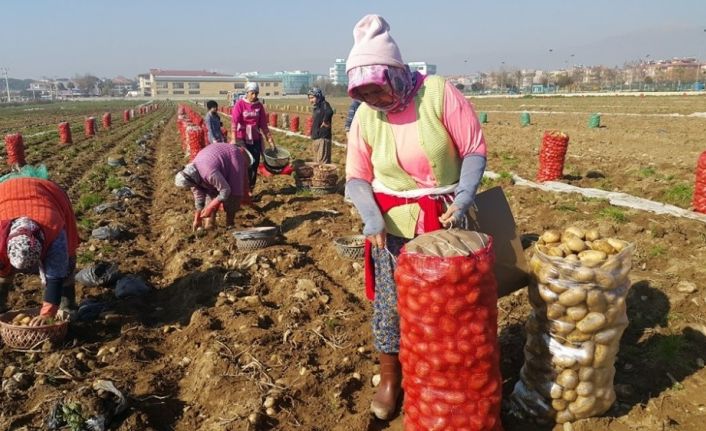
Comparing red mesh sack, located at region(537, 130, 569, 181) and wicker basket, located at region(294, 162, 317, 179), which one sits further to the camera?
wicker basket, located at region(294, 162, 317, 179)

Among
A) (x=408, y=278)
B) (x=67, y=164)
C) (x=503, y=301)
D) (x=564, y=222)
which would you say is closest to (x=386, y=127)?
(x=408, y=278)

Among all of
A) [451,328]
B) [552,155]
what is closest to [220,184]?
[451,328]

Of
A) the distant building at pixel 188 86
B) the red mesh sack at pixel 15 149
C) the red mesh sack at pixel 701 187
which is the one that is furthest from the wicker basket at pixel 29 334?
the distant building at pixel 188 86

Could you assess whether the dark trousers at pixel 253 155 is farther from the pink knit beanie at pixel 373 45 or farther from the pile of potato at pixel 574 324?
the pile of potato at pixel 574 324

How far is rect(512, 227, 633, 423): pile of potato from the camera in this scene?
261cm

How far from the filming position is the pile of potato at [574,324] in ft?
8.55

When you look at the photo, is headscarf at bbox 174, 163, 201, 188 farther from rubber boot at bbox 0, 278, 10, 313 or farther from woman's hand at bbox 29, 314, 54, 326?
woman's hand at bbox 29, 314, 54, 326

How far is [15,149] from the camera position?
46.8 feet

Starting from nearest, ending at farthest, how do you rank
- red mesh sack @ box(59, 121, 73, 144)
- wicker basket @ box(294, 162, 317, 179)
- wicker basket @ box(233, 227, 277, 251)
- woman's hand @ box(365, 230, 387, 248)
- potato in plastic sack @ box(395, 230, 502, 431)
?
potato in plastic sack @ box(395, 230, 502, 431)
woman's hand @ box(365, 230, 387, 248)
wicker basket @ box(233, 227, 277, 251)
wicker basket @ box(294, 162, 317, 179)
red mesh sack @ box(59, 121, 73, 144)

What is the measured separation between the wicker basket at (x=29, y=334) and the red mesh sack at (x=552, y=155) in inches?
305

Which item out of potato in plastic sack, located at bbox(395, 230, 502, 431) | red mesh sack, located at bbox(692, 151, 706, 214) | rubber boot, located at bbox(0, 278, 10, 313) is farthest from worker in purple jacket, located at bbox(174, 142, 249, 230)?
red mesh sack, located at bbox(692, 151, 706, 214)

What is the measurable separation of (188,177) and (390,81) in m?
4.70

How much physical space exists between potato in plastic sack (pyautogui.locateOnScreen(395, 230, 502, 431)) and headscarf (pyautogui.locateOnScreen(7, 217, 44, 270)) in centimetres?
285

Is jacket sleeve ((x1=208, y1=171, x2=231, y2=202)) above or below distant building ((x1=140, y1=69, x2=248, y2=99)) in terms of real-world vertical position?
below
